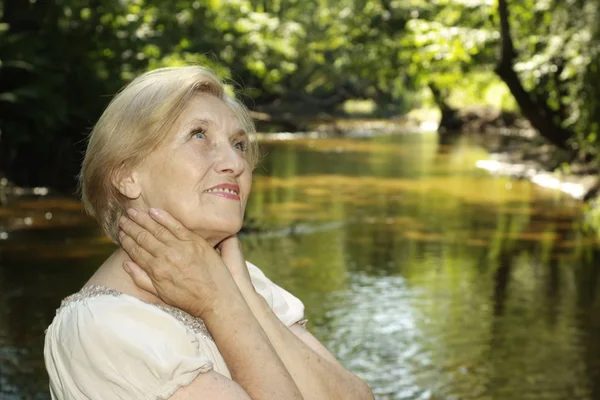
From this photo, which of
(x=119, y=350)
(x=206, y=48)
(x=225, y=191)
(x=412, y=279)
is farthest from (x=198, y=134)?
(x=206, y=48)

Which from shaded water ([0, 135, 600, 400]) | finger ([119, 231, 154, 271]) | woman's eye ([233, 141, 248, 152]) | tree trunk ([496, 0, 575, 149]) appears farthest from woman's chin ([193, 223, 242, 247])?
tree trunk ([496, 0, 575, 149])

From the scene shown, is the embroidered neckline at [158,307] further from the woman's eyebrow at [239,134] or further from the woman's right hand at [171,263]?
the woman's eyebrow at [239,134]

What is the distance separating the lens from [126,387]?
1.71m

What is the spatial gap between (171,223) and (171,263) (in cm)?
8

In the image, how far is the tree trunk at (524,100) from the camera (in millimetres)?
18781

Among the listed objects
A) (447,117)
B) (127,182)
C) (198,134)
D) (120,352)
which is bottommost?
(447,117)

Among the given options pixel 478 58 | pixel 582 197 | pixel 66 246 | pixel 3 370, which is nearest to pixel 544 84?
pixel 478 58

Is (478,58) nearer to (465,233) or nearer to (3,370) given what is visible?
(465,233)

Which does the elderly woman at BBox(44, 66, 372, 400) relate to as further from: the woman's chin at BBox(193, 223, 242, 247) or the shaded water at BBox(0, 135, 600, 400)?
the shaded water at BBox(0, 135, 600, 400)

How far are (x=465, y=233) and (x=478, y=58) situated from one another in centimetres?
1133

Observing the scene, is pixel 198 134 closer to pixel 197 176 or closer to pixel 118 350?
pixel 197 176

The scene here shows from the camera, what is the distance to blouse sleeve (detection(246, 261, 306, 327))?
2.29m

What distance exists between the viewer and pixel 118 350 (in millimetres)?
1711

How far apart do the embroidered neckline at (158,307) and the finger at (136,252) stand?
0.08 meters
